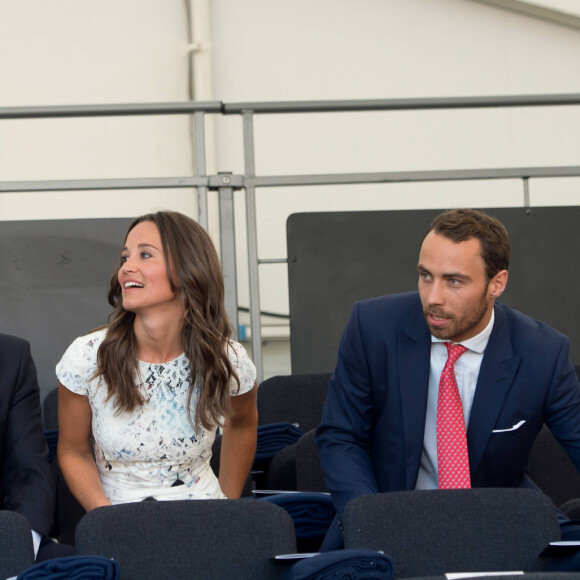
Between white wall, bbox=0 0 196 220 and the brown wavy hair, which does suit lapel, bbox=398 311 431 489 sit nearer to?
the brown wavy hair

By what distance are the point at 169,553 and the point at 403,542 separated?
442 mm

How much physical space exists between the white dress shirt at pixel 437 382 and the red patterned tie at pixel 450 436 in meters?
0.04

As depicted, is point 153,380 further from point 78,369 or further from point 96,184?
point 96,184

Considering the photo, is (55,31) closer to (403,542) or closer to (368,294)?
(368,294)

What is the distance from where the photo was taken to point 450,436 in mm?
2184

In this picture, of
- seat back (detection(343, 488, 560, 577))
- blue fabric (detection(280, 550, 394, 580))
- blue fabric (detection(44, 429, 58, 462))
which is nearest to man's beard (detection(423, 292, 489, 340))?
seat back (detection(343, 488, 560, 577))

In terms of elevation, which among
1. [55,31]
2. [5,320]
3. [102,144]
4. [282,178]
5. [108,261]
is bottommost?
[5,320]

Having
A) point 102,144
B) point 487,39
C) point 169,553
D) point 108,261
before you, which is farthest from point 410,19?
point 169,553

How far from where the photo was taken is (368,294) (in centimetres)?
359

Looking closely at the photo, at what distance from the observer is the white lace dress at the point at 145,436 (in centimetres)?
225

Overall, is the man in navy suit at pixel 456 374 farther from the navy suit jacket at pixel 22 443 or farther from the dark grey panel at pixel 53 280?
the dark grey panel at pixel 53 280

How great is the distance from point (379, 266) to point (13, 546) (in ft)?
7.26

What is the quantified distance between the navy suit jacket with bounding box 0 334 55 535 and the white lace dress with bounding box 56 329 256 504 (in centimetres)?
10

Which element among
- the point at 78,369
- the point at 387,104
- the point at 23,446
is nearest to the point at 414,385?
the point at 78,369
